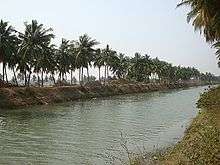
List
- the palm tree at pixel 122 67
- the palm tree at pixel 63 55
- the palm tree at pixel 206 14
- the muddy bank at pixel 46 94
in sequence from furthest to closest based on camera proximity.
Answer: the palm tree at pixel 122 67 → the palm tree at pixel 63 55 → the muddy bank at pixel 46 94 → the palm tree at pixel 206 14

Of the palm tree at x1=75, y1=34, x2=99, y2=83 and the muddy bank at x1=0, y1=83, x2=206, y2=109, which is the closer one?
the muddy bank at x1=0, y1=83, x2=206, y2=109

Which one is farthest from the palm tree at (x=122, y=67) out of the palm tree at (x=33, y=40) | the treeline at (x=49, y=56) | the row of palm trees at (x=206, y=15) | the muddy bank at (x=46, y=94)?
the row of palm trees at (x=206, y=15)

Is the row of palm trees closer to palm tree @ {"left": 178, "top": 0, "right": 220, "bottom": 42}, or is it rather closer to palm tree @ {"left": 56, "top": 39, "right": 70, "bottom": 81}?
palm tree @ {"left": 178, "top": 0, "right": 220, "bottom": 42}

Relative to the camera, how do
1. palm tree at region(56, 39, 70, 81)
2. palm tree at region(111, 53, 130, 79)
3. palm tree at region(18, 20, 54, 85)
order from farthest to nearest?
palm tree at region(111, 53, 130, 79)
palm tree at region(56, 39, 70, 81)
palm tree at region(18, 20, 54, 85)

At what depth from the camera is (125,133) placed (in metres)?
27.7

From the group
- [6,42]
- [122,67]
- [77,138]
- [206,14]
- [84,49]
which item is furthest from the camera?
[122,67]

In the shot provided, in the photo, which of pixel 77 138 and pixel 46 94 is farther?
pixel 46 94

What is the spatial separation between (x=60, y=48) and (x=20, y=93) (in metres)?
29.9

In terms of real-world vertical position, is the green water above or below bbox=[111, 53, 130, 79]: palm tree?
below

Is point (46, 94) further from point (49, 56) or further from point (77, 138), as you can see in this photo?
point (77, 138)

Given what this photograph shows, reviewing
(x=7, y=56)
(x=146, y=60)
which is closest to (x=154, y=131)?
(x=7, y=56)

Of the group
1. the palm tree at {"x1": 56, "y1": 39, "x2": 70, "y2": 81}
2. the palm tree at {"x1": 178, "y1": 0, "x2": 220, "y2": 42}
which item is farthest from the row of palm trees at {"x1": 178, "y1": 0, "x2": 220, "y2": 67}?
the palm tree at {"x1": 56, "y1": 39, "x2": 70, "y2": 81}

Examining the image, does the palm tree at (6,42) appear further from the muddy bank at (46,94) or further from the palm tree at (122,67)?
the palm tree at (122,67)

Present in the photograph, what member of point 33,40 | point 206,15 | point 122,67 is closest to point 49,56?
point 33,40
